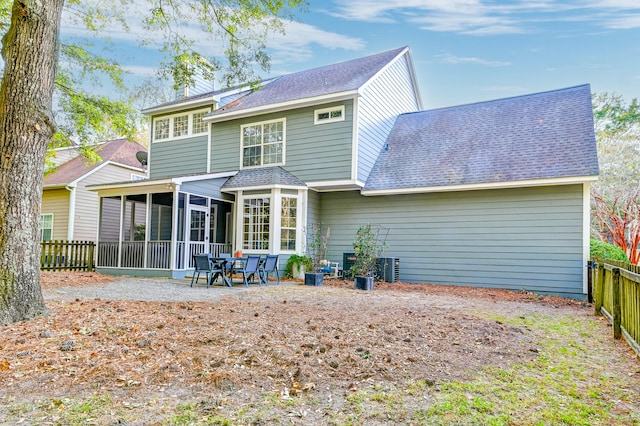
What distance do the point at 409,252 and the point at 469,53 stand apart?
9396mm

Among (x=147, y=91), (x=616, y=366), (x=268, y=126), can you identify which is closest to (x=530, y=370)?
(x=616, y=366)

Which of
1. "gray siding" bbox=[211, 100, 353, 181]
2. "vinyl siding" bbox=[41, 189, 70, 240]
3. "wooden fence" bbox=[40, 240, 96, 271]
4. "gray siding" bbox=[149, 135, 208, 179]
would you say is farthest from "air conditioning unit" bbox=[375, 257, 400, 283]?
"vinyl siding" bbox=[41, 189, 70, 240]

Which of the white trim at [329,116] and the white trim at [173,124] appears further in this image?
the white trim at [173,124]

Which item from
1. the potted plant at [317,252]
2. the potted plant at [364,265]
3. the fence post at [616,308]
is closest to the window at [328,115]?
the potted plant at [317,252]

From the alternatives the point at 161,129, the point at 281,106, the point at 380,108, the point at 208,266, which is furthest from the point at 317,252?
the point at 161,129

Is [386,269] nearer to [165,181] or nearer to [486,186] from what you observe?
[486,186]

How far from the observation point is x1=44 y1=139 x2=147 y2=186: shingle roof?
16938mm

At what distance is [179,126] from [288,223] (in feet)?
20.3

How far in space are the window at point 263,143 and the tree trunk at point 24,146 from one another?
8.06 m

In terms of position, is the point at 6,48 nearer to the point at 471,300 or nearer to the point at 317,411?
the point at 317,411

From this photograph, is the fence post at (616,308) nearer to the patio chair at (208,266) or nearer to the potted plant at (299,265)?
the patio chair at (208,266)

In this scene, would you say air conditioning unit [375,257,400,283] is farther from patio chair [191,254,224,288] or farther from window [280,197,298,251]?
patio chair [191,254,224,288]

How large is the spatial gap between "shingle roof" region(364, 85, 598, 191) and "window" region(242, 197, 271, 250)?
320 centimetres

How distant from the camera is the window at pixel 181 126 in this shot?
14.8m
